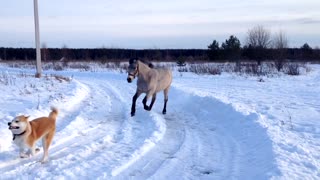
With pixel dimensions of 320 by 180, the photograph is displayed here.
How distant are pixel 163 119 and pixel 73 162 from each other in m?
5.13

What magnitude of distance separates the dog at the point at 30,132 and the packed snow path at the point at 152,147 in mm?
233

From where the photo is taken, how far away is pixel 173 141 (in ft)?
29.1

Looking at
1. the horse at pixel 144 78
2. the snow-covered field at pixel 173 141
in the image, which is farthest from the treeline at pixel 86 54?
the snow-covered field at pixel 173 141

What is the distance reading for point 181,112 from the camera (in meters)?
13.4

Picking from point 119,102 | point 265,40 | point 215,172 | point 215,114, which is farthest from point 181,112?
point 265,40

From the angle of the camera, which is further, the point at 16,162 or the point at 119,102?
the point at 119,102

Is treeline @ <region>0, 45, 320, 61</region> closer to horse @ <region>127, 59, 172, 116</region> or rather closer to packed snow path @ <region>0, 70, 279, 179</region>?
horse @ <region>127, 59, 172, 116</region>

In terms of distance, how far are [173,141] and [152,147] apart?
31.9 inches

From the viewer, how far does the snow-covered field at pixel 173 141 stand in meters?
6.51

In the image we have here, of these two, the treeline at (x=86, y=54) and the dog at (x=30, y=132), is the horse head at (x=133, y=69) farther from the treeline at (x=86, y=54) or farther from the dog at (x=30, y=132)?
the treeline at (x=86, y=54)

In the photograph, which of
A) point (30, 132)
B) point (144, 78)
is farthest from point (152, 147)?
point (144, 78)

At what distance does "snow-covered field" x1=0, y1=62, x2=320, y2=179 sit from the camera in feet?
21.4

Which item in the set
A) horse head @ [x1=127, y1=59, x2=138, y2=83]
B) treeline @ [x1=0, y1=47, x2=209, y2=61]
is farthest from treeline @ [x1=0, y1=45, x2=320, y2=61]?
horse head @ [x1=127, y1=59, x2=138, y2=83]

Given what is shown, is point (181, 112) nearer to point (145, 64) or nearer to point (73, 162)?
point (145, 64)
